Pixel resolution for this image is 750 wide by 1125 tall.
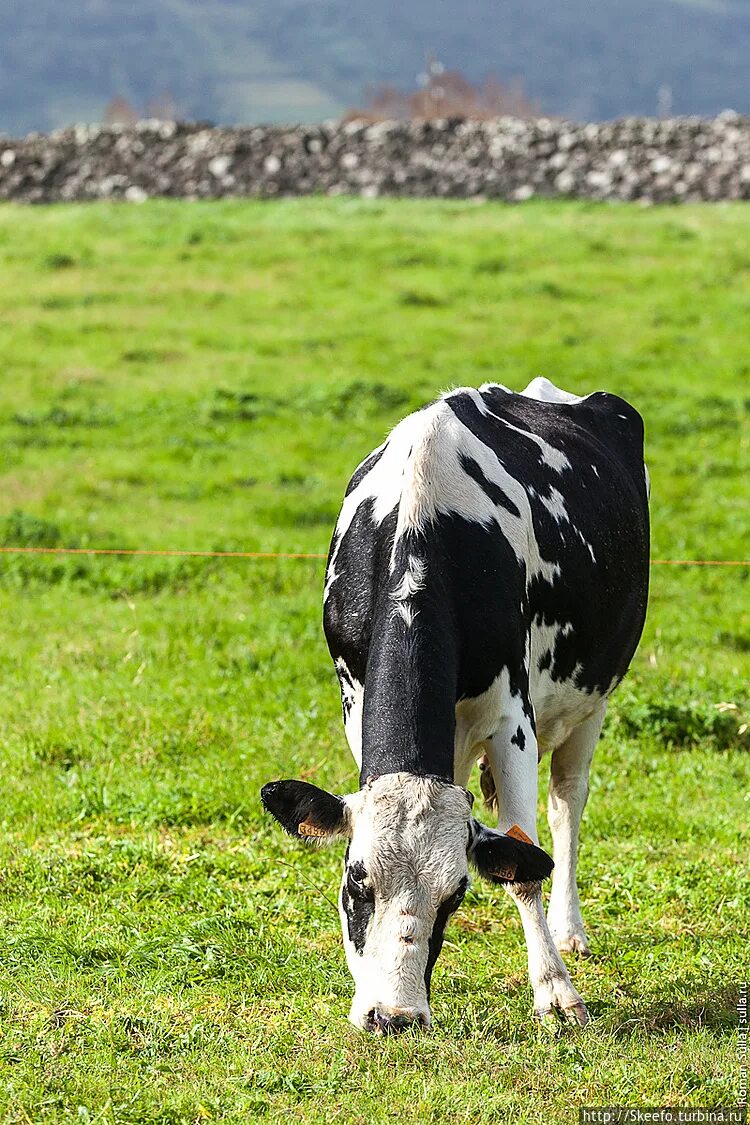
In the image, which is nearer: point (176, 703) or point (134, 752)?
point (134, 752)

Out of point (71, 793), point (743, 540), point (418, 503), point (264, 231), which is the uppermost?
point (264, 231)

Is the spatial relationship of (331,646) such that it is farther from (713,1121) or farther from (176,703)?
(176,703)

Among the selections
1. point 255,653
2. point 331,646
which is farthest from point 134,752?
point 331,646

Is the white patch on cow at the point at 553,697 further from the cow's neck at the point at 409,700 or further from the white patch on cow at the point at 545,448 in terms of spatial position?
the cow's neck at the point at 409,700

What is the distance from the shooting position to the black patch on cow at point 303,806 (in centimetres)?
446

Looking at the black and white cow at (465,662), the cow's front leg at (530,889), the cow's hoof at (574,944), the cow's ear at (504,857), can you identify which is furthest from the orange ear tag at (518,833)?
the cow's hoof at (574,944)

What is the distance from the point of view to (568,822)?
6602 millimetres

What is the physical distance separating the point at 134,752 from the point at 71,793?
641mm

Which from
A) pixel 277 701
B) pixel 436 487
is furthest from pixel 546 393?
pixel 436 487

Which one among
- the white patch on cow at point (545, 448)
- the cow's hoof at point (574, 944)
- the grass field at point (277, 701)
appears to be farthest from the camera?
the white patch on cow at point (545, 448)

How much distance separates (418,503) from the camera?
16.6ft

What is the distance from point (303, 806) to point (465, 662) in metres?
0.85

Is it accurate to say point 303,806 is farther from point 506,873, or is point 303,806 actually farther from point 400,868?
point 506,873

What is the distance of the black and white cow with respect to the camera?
428 centimetres
